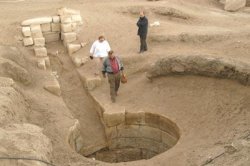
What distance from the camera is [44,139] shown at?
27.3 ft

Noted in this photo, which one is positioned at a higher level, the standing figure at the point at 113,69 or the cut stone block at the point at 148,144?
the standing figure at the point at 113,69

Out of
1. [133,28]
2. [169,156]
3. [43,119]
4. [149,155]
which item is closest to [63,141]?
[43,119]

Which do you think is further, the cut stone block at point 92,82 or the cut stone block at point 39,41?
the cut stone block at point 39,41

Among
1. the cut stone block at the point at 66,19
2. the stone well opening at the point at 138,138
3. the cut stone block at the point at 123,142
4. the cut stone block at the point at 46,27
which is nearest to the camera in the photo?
the stone well opening at the point at 138,138

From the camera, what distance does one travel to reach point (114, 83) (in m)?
11.3

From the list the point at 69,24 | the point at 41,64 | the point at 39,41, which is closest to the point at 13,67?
the point at 41,64

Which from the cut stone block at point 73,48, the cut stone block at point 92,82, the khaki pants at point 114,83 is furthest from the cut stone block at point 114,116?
the cut stone block at point 73,48

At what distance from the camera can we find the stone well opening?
36.4ft

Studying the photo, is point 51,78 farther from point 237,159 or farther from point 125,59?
point 237,159

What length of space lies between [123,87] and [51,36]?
4252mm

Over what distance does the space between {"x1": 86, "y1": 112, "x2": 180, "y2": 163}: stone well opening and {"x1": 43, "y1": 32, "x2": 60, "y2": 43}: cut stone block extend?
5.03m

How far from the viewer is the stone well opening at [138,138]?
1110 centimetres

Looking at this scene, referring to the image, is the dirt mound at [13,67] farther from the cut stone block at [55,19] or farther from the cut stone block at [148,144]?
the cut stone block at [148,144]

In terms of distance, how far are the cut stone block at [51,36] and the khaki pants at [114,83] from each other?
14.5 feet
